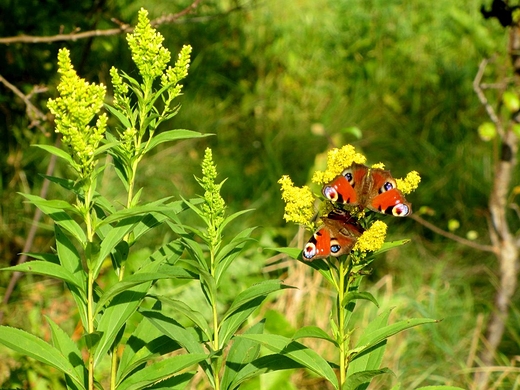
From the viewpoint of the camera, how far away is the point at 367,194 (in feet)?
5.54

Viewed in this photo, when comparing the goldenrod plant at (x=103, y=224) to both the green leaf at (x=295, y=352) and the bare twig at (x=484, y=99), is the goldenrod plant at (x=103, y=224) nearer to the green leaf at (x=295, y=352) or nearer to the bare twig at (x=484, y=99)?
the green leaf at (x=295, y=352)

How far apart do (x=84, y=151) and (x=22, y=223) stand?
2822 millimetres

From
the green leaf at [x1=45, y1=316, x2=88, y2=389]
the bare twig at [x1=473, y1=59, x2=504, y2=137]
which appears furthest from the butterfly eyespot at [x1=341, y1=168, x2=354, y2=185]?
the bare twig at [x1=473, y1=59, x2=504, y2=137]

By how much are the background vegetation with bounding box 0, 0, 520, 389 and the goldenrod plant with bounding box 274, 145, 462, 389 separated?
1178 millimetres

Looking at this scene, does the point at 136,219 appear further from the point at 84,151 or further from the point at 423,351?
the point at 423,351

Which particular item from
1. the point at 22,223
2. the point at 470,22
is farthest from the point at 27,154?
the point at 470,22

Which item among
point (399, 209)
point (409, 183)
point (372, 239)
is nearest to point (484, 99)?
point (409, 183)

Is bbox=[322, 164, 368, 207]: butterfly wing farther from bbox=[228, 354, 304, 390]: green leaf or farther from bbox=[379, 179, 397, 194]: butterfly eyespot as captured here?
bbox=[228, 354, 304, 390]: green leaf

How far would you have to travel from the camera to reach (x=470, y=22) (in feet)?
18.7

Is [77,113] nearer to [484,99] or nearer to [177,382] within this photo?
[177,382]

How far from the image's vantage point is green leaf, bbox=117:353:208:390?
1.64 m

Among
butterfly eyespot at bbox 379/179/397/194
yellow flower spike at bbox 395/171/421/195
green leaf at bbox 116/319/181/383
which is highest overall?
butterfly eyespot at bbox 379/179/397/194

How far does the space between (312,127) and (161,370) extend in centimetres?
348

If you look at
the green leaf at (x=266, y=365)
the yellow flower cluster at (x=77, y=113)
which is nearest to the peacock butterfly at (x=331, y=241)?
the green leaf at (x=266, y=365)
